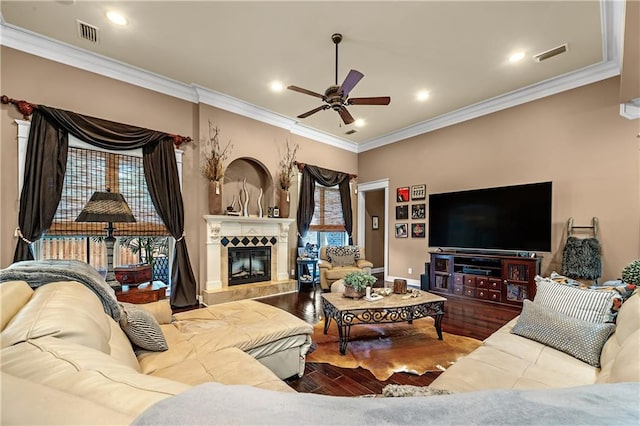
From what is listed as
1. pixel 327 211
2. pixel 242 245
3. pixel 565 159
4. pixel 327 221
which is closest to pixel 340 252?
pixel 327 221

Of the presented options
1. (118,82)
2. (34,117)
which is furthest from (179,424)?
(118,82)

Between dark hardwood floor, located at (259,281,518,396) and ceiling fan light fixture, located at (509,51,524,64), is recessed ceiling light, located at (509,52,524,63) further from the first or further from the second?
dark hardwood floor, located at (259,281,518,396)

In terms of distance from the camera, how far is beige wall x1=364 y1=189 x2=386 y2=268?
7.64 m

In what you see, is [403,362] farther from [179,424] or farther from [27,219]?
[27,219]

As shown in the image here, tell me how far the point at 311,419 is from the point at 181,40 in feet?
13.2

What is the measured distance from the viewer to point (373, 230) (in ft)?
25.7

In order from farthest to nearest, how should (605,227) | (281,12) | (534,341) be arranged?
(605,227), (281,12), (534,341)

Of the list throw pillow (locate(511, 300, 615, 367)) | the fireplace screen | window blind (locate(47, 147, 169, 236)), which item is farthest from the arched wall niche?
throw pillow (locate(511, 300, 615, 367))

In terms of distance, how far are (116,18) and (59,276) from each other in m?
2.91

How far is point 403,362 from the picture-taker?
2484 mm

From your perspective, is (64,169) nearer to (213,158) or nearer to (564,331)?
(213,158)

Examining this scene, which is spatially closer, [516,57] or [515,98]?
[516,57]

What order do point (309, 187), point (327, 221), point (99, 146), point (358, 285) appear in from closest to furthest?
1. point (358, 285)
2. point (99, 146)
3. point (309, 187)
4. point (327, 221)

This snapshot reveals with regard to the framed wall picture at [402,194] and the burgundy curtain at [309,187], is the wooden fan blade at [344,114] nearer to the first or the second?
the burgundy curtain at [309,187]
